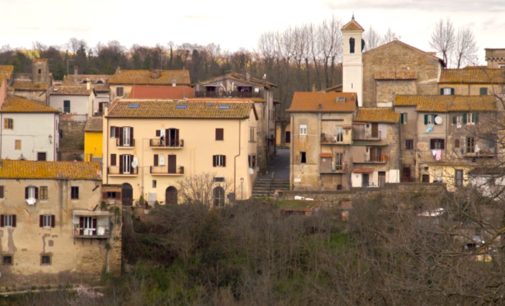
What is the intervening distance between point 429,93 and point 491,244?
40.5 m

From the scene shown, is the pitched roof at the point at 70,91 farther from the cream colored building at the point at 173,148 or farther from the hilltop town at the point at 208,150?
the cream colored building at the point at 173,148

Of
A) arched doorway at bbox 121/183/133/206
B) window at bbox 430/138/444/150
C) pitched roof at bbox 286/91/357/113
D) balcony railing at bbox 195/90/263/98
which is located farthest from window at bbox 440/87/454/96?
arched doorway at bbox 121/183/133/206

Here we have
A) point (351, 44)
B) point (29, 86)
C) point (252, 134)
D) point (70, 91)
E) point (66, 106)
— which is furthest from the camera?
point (70, 91)

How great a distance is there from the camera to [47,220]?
38.0 metres

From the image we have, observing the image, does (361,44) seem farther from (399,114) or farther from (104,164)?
(104,164)

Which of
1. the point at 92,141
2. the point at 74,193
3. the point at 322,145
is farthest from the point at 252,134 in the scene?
the point at 74,193

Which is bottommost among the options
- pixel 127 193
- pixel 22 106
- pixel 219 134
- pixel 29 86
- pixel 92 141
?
pixel 127 193

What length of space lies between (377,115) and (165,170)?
7.75 metres

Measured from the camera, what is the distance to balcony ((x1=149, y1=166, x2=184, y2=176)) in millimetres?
43438

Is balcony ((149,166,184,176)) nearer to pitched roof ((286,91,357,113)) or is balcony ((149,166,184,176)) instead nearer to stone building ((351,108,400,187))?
pitched roof ((286,91,357,113))

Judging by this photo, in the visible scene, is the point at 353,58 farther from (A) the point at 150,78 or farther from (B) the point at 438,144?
(A) the point at 150,78

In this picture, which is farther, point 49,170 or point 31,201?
point 49,170

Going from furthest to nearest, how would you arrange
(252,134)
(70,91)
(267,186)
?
(70,91) < (252,134) < (267,186)

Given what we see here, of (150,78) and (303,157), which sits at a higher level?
(150,78)
